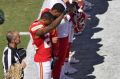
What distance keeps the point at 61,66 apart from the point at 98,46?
2.29m

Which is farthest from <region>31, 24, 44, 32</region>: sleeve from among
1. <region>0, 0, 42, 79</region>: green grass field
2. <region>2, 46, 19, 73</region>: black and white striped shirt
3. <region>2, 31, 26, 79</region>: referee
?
<region>0, 0, 42, 79</region>: green grass field

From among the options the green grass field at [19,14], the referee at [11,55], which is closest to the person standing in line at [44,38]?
the referee at [11,55]

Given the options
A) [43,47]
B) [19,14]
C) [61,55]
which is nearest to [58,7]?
[43,47]

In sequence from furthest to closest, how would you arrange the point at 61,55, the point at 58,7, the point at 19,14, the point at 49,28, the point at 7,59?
the point at 19,14, the point at 61,55, the point at 58,7, the point at 49,28, the point at 7,59

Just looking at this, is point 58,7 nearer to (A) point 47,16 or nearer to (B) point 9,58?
(A) point 47,16

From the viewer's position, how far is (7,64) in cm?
833

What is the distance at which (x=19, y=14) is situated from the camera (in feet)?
46.6

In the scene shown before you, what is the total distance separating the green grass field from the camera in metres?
13.1

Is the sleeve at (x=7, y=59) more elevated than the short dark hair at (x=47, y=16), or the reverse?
the short dark hair at (x=47, y=16)

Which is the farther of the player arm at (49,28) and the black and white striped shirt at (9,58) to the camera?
the player arm at (49,28)

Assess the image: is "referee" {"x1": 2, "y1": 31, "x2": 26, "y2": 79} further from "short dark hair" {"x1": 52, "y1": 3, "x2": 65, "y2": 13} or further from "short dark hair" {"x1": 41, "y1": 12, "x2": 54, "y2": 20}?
"short dark hair" {"x1": 52, "y1": 3, "x2": 65, "y2": 13}

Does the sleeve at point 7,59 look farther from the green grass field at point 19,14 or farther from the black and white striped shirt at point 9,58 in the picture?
the green grass field at point 19,14

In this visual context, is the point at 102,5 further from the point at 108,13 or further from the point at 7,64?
the point at 7,64

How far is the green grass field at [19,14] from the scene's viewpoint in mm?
13133
